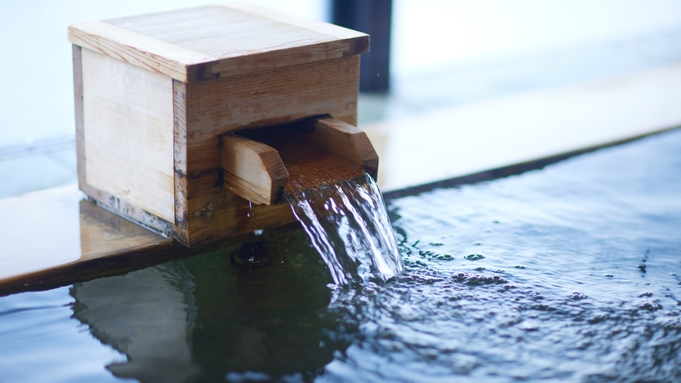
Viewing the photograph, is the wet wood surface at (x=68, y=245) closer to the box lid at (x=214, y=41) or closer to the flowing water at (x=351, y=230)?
the flowing water at (x=351, y=230)

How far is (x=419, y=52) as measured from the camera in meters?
4.70

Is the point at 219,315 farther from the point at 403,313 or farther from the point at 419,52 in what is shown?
the point at 419,52

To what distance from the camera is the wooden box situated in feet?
6.89

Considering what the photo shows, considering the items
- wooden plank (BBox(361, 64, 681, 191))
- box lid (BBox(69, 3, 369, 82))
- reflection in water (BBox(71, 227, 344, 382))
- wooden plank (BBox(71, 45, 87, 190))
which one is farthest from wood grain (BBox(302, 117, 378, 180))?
wooden plank (BBox(71, 45, 87, 190))

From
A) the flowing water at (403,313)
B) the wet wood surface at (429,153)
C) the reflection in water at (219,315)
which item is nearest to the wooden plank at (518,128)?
the wet wood surface at (429,153)

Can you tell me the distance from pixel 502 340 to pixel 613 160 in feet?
4.97

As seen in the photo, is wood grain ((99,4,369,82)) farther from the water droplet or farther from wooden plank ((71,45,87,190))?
the water droplet

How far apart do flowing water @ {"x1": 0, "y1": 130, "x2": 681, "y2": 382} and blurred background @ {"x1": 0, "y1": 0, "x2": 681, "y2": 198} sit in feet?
3.62

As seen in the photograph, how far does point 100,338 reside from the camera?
1861 mm

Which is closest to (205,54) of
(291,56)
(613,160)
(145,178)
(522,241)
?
(291,56)

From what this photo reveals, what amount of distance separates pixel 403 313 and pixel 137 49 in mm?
967

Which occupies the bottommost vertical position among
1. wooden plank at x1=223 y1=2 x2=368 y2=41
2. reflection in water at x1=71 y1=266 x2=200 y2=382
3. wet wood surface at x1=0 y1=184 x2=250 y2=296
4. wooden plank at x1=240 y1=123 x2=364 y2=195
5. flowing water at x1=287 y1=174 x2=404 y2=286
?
reflection in water at x1=71 y1=266 x2=200 y2=382

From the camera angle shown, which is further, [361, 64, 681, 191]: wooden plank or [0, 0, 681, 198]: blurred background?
[0, 0, 681, 198]: blurred background

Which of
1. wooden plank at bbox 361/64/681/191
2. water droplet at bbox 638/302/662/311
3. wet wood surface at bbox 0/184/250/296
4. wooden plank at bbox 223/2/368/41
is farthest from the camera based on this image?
wooden plank at bbox 361/64/681/191
